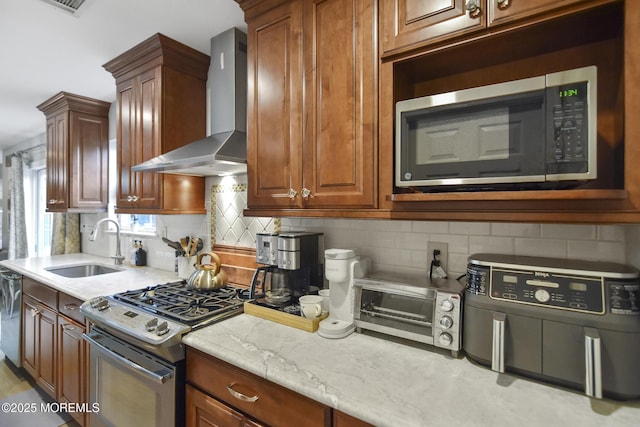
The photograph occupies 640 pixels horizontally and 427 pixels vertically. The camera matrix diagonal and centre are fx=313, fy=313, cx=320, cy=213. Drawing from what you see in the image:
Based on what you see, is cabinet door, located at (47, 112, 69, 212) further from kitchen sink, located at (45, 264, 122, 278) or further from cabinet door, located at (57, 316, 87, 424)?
cabinet door, located at (57, 316, 87, 424)

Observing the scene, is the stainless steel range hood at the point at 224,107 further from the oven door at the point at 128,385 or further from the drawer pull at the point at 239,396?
the drawer pull at the point at 239,396

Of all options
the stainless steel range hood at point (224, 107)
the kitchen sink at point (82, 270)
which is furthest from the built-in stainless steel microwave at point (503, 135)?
the kitchen sink at point (82, 270)

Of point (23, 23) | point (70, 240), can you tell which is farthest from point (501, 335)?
point (70, 240)

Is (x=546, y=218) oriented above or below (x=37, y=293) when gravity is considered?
above

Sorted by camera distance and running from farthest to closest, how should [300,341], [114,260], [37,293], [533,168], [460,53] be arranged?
[114,260] → [37,293] → [300,341] → [460,53] → [533,168]

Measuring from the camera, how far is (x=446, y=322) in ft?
3.63

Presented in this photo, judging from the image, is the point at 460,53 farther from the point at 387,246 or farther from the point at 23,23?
the point at 23,23

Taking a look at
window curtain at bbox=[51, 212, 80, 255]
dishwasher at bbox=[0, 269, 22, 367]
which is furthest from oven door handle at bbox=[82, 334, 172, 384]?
window curtain at bbox=[51, 212, 80, 255]

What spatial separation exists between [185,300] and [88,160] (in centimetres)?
240

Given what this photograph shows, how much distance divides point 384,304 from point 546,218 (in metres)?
0.66

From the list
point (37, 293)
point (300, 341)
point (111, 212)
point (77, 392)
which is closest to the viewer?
point (300, 341)

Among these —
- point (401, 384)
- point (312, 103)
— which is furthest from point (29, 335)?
point (401, 384)

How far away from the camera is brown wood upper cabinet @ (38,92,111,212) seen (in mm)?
3121

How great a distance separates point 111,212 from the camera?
3.44 meters
